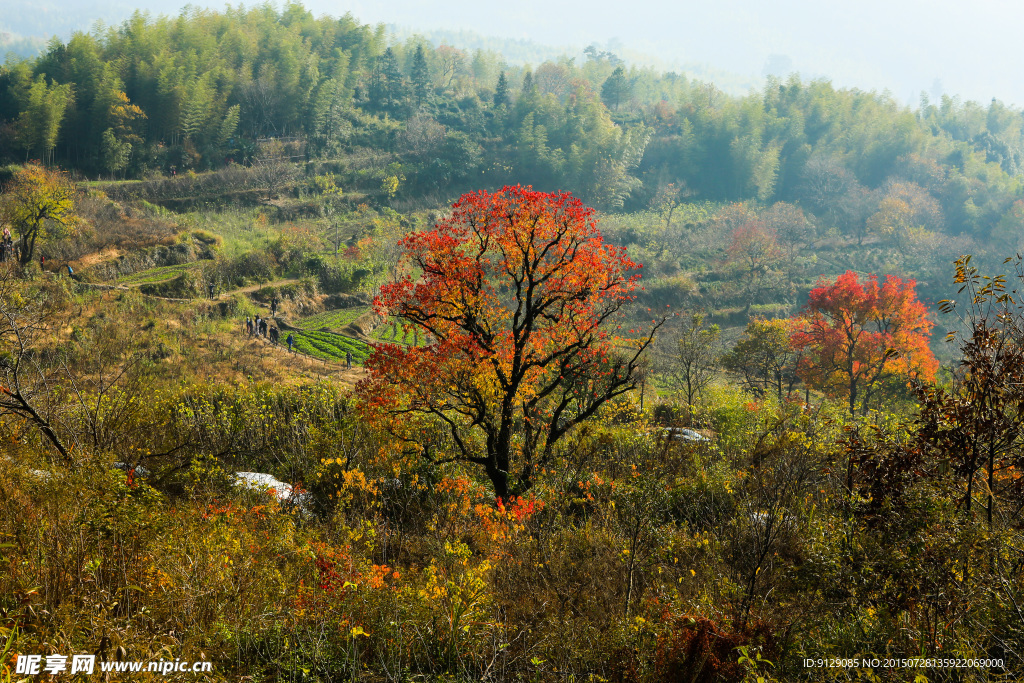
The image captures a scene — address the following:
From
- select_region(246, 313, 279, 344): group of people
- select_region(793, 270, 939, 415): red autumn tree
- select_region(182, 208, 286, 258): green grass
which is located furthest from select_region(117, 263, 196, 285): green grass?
select_region(793, 270, 939, 415): red autumn tree

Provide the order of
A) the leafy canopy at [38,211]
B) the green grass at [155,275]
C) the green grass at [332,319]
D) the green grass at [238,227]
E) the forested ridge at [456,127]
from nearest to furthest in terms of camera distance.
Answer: the leafy canopy at [38,211] < the green grass at [155,275] < the green grass at [332,319] < the green grass at [238,227] < the forested ridge at [456,127]

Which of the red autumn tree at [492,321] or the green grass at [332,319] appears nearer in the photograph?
the red autumn tree at [492,321]

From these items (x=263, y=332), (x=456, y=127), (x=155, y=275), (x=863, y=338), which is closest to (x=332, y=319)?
(x=263, y=332)

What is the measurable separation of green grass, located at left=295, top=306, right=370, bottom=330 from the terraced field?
1289mm

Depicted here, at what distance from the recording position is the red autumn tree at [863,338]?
18.1m

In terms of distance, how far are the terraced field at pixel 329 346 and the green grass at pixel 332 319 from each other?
4.23 feet

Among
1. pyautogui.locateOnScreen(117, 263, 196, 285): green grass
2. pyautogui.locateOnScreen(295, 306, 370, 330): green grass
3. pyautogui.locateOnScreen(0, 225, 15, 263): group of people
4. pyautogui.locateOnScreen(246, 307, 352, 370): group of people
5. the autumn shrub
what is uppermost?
the autumn shrub

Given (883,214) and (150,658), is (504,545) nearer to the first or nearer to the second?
(150,658)

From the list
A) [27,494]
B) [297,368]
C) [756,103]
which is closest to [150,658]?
[27,494]

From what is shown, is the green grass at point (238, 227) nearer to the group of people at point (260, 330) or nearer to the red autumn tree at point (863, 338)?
the group of people at point (260, 330)

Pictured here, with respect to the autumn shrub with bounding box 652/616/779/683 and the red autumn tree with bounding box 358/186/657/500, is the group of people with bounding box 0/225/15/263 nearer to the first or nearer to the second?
the red autumn tree with bounding box 358/186/657/500

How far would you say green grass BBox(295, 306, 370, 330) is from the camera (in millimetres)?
26534

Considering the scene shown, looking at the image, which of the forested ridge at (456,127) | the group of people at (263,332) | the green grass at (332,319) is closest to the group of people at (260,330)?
the group of people at (263,332)

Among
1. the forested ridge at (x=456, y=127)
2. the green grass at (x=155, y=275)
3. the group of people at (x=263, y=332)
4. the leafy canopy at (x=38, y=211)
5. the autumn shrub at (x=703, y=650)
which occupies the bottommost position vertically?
the group of people at (x=263, y=332)
